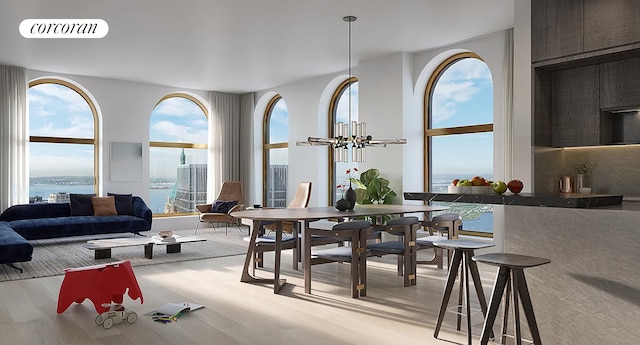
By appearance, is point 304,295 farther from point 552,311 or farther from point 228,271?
point 552,311

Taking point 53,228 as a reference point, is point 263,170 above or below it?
above

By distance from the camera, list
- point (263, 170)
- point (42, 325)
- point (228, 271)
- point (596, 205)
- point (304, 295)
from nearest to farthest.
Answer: point (596, 205) < point (42, 325) < point (304, 295) < point (228, 271) < point (263, 170)

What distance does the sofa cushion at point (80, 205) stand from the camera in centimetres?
840

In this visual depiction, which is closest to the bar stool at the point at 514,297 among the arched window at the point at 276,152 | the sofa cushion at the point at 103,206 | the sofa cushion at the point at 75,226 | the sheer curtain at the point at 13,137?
the sofa cushion at the point at 75,226

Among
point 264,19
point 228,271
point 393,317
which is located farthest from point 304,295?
point 264,19

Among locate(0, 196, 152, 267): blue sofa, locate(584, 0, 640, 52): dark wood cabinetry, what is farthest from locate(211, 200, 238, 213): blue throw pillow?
locate(584, 0, 640, 52): dark wood cabinetry

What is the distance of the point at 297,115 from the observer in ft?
32.4

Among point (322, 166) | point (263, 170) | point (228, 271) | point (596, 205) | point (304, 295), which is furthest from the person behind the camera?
point (263, 170)

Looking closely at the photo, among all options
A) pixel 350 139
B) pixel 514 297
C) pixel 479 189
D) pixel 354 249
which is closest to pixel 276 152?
pixel 350 139

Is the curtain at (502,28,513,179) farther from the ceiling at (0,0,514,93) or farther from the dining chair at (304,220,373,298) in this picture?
the dining chair at (304,220,373,298)

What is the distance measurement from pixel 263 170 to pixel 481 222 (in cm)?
537

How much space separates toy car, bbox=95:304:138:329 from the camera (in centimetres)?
379

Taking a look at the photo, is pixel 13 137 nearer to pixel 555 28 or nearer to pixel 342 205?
pixel 342 205

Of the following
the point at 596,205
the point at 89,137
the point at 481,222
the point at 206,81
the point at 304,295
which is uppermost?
the point at 206,81
